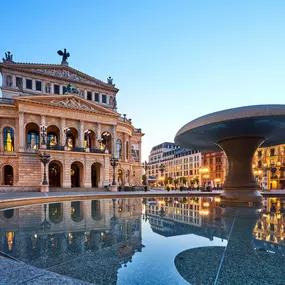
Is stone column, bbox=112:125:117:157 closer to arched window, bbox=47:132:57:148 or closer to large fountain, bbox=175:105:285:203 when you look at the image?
arched window, bbox=47:132:57:148

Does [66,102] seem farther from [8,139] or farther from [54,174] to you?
[54,174]

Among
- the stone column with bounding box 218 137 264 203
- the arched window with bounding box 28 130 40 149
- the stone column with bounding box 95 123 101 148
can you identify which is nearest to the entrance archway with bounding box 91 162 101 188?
the stone column with bounding box 95 123 101 148

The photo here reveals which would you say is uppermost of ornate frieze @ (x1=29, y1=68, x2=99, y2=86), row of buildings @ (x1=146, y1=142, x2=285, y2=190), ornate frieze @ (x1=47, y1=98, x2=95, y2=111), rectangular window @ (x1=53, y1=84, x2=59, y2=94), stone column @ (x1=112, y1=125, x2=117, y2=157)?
ornate frieze @ (x1=29, y1=68, x2=99, y2=86)

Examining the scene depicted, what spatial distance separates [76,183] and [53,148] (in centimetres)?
936

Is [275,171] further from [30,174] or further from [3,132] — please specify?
[3,132]

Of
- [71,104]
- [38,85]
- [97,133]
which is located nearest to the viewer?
[71,104]

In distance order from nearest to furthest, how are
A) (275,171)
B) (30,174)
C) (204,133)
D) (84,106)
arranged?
1. (204,133)
2. (30,174)
3. (84,106)
4. (275,171)

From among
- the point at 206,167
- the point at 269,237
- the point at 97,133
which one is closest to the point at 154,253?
the point at 269,237

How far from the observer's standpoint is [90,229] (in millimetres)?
7152

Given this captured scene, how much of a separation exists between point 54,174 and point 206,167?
43.8 metres

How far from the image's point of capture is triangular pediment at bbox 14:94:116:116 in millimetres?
38763

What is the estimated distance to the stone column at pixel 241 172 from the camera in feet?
50.8

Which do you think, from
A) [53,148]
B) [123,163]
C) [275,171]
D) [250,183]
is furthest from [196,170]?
[250,183]

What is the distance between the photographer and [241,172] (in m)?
15.9
